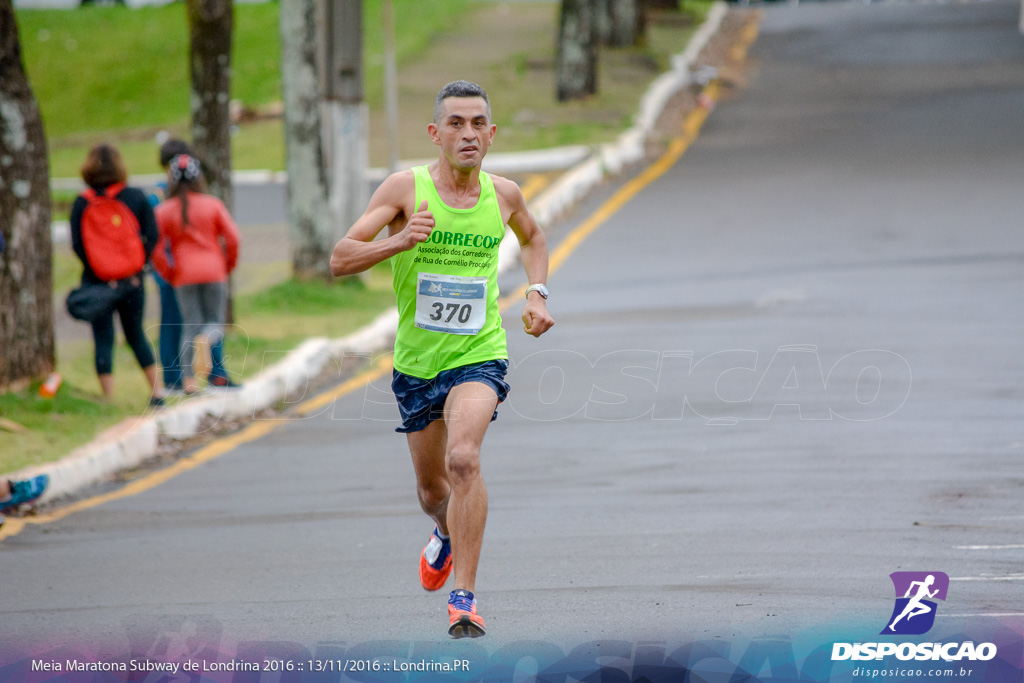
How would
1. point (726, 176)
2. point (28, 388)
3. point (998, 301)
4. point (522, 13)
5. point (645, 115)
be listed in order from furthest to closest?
point (522, 13), point (645, 115), point (726, 176), point (998, 301), point (28, 388)

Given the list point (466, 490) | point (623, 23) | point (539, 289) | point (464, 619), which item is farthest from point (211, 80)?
point (623, 23)

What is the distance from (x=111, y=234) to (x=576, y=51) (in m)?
21.0

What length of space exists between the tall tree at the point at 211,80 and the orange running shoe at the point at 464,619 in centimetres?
928

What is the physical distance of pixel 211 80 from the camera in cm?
1375

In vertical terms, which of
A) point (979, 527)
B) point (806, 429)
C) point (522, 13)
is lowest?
point (979, 527)

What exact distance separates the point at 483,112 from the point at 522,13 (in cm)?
4155

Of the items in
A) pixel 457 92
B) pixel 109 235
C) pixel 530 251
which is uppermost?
pixel 109 235

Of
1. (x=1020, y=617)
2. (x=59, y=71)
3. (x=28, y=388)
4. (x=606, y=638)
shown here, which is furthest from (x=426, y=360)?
(x=59, y=71)

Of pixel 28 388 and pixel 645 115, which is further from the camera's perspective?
pixel 645 115

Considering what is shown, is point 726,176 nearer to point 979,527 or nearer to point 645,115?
point 645,115

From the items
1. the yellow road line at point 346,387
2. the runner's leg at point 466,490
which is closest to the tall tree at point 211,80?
the yellow road line at point 346,387

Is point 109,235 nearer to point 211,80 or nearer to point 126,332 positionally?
point 126,332

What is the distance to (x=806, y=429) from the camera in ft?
31.1

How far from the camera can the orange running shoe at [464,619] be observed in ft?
17.2
